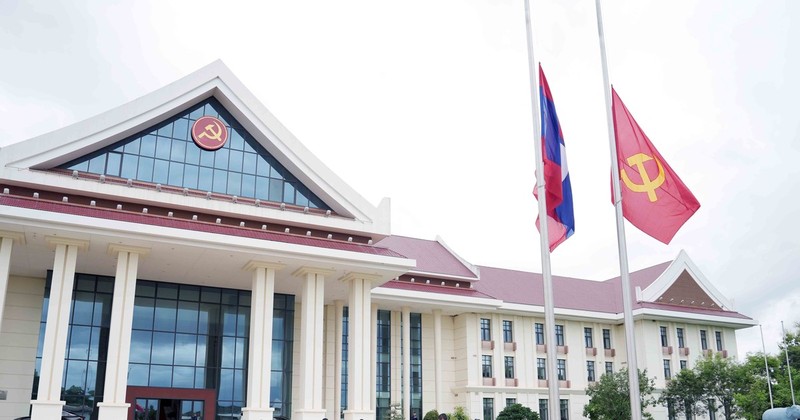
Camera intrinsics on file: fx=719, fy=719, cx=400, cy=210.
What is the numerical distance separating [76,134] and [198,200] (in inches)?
159

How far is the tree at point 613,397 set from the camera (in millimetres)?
31922

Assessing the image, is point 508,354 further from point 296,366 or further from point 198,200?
point 198,200

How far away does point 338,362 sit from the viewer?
2805cm

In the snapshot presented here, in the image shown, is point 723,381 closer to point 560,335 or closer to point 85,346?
point 560,335

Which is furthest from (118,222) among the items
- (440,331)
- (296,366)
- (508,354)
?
(508,354)

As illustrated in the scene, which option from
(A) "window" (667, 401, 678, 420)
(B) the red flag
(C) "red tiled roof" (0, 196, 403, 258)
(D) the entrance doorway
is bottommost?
(A) "window" (667, 401, 678, 420)

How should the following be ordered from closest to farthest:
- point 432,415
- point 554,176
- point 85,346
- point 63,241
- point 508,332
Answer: point 554,176 < point 63,241 < point 85,346 < point 432,415 < point 508,332

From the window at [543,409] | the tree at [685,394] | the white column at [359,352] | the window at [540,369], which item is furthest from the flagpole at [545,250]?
the tree at [685,394]

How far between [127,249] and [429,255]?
54.0 ft

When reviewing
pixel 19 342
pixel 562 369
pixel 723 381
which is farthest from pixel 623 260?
pixel 723 381

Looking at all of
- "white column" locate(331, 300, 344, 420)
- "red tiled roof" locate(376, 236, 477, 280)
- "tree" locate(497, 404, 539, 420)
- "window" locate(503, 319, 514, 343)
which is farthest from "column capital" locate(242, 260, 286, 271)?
"window" locate(503, 319, 514, 343)

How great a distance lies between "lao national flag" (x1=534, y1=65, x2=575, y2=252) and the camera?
14.6 metres

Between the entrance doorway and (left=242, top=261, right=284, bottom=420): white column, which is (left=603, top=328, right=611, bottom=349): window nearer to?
(left=242, top=261, right=284, bottom=420): white column

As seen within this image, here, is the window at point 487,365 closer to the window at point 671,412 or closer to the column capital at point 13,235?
the window at point 671,412
